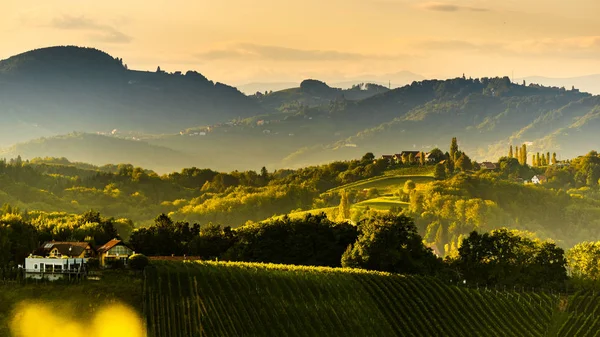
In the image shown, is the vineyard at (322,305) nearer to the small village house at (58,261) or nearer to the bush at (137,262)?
the bush at (137,262)

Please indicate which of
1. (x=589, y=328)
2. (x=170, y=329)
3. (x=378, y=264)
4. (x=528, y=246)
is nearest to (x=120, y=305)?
(x=170, y=329)

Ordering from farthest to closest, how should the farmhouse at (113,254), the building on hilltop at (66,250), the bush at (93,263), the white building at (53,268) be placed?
1. the farmhouse at (113,254)
2. the building on hilltop at (66,250)
3. the bush at (93,263)
4. the white building at (53,268)

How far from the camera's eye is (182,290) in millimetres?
78312

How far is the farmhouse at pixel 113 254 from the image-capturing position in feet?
280

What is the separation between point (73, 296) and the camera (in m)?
75.3

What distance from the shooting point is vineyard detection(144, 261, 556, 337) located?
76.0m

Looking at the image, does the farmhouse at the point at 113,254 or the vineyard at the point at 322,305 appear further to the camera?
the farmhouse at the point at 113,254

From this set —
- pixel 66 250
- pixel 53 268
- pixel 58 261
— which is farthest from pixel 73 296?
pixel 66 250

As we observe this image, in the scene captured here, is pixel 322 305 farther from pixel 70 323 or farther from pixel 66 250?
pixel 66 250

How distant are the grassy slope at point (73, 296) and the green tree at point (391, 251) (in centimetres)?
2802

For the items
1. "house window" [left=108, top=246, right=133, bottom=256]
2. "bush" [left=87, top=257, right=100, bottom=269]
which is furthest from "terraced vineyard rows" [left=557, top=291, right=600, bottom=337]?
"bush" [left=87, top=257, right=100, bottom=269]

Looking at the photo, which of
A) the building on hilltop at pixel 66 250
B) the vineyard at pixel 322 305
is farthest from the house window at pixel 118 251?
the vineyard at pixel 322 305

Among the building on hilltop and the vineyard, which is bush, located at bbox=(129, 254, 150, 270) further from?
the building on hilltop

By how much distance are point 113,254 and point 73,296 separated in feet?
35.3
